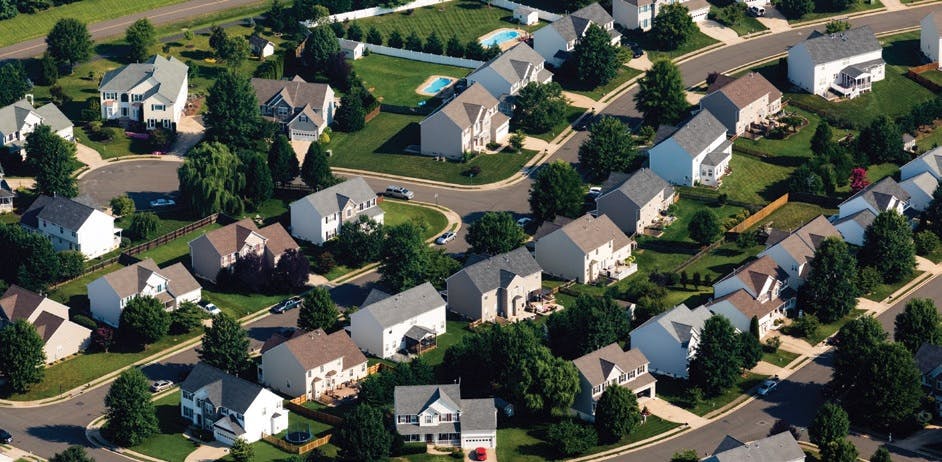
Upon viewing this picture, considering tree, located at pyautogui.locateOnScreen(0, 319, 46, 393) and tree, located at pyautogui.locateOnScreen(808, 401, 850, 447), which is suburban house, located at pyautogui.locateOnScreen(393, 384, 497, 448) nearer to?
tree, located at pyautogui.locateOnScreen(808, 401, 850, 447)

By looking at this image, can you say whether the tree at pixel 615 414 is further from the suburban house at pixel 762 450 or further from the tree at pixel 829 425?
the tree at pixel 829 425

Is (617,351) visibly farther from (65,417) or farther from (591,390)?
(65,417)

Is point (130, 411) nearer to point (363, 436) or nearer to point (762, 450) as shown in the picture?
point (363, 436)

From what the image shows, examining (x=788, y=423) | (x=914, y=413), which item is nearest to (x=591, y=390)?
(x=788, y=423)

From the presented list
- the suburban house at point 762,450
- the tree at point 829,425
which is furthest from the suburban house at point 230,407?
the tree at point 829,425

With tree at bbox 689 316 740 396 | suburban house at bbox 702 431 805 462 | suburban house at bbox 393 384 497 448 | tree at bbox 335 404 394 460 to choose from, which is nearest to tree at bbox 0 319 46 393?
tree at bbox 335 404 394 460
